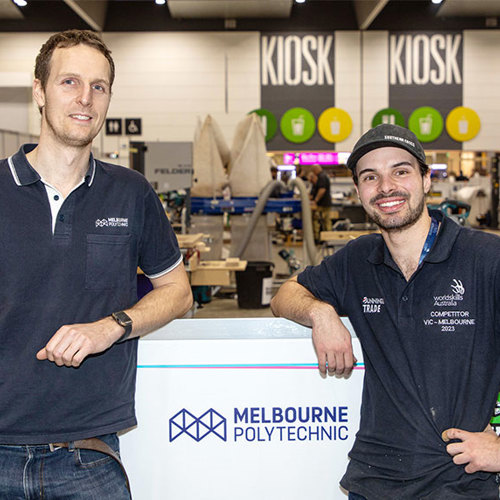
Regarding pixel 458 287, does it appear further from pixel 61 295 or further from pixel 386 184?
pixel 61 295

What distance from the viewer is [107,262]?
5.18 feet

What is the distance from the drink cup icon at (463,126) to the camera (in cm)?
1433

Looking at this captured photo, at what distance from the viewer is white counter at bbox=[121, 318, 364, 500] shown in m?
1.92

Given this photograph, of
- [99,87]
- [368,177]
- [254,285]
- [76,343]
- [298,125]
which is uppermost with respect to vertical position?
[298,125]

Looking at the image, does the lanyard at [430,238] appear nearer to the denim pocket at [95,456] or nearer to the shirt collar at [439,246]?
the shirt collar at [439,246]

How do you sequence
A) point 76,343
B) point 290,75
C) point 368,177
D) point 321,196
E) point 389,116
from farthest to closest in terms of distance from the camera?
point 290,75 < point 389,116 < point 321,196 < point 368,177 < point 76,343

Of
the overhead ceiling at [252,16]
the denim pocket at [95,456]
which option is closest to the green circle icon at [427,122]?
the overhead ceiling at [252,16]

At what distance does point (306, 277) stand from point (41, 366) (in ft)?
2.75

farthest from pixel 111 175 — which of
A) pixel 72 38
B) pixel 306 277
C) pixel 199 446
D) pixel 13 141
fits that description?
pixel 13 141

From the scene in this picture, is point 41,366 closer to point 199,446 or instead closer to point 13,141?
point 199,446

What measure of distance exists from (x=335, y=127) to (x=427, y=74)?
2414 millimetres

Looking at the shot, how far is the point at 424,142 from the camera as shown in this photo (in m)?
14.5

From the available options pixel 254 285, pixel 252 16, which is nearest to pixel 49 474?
pixel 254 285

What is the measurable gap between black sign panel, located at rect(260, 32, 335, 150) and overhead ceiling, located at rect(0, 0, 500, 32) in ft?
1.28
